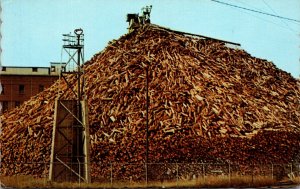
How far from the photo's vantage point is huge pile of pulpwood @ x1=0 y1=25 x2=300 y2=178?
30234 mm

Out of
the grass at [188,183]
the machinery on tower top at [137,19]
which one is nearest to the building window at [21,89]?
the machinery on tower top at [137,19]

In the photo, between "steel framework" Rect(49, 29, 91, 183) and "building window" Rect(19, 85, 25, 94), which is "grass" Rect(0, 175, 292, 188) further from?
"building window" Rect(19, 85, 25, 94)

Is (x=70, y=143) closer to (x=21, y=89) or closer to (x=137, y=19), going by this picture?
(x=137, y=19)

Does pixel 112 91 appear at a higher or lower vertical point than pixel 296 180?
higher

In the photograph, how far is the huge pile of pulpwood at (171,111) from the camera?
A: 30234mm

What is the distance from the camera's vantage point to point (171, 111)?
3316cm

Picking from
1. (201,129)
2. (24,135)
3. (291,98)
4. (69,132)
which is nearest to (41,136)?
(24,135)

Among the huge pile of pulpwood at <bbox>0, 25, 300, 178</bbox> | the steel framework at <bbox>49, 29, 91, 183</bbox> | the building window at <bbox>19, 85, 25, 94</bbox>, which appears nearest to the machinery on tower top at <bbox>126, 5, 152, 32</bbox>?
the huge pile of pulpwood at <bbox>0, 25, 300, 178</bbox>

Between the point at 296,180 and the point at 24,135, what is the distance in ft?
57.8

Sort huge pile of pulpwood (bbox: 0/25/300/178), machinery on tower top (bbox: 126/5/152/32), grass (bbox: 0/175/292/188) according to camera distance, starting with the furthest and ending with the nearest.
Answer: machinery on tower top (bbox: 126/5/152/32) < huge pile of pulpwood (bbox: 0/25/300/178) < grass (bbox: 0/175/292/188)

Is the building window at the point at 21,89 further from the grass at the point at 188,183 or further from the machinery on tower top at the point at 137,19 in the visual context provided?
the grass at the point at 188,183

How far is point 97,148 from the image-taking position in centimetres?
3141

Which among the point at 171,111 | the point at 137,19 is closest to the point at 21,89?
the point at 137,19

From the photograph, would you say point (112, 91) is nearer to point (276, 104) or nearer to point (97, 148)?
point (97, 148)
